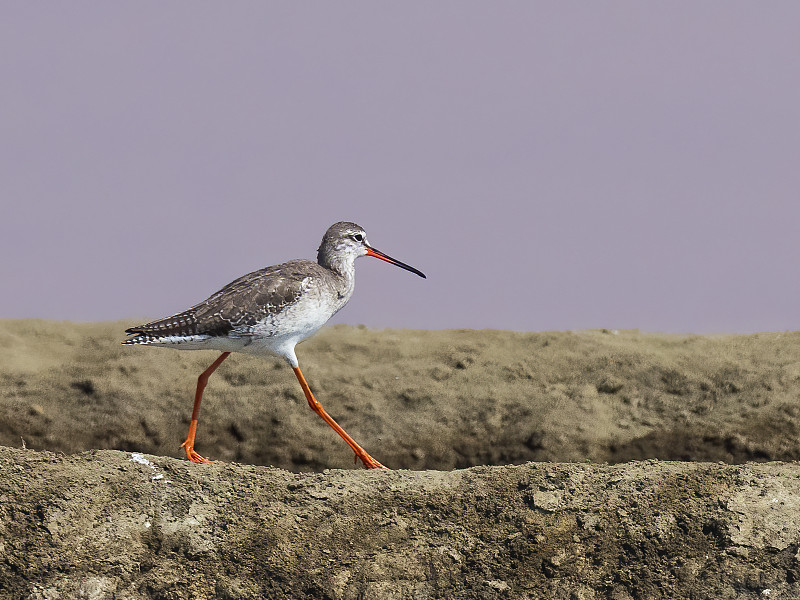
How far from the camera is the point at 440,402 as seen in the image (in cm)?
1159

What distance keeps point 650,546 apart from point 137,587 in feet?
14.2

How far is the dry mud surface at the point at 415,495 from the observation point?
786 centimetres

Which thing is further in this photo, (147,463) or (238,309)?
(238,309)

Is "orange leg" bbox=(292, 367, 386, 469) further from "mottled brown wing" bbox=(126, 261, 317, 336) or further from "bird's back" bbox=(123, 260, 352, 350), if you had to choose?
"mottled brown wing" bbox=(126, 261, 317, 336)

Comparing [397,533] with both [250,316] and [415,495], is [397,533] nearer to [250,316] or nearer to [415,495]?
[415,495]

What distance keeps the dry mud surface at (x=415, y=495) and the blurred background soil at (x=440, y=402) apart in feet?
0.10

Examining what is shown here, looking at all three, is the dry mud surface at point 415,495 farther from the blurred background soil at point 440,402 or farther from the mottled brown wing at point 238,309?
the mottled brown wing at point 238,309

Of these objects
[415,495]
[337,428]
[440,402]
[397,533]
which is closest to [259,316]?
[337,428]

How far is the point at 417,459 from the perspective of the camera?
11055 millimetres

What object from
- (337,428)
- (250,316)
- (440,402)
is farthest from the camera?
(440,402)

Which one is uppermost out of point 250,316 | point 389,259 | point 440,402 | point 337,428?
point 389,259

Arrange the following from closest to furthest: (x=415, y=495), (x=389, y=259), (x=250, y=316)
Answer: (x=415, y=495) → (x=250, y=316) → (x=389, y=259)

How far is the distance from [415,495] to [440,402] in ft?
10.3

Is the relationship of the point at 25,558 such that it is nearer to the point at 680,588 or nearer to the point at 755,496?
the point at 680,588
